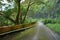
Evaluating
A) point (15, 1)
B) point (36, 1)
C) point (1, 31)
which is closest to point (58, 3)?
point (36, 1)

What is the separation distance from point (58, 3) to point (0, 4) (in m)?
49.6

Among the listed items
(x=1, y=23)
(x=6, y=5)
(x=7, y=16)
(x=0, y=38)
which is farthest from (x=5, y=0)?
(x=0, y=38)

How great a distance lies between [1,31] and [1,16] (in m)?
11.9

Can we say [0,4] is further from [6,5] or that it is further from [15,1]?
[15,1]

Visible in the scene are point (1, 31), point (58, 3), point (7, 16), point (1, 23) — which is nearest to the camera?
point (1, 31)

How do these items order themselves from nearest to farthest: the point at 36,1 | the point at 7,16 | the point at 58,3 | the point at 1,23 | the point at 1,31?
the point at 1,31, the point at 1,23, the point at 7,16, the point at 36,1, the point at 58,3

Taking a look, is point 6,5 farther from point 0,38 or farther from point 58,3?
point 58,3

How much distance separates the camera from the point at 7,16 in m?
28.1

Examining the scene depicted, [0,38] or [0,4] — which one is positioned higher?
[0,4]

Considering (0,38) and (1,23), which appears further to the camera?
(1,23)

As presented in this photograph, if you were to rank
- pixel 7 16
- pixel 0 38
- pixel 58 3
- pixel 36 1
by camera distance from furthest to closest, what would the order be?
pixel 58 3
pixel 36 1
pixel 7 16
pixel 0 38

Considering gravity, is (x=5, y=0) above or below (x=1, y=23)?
Result: above

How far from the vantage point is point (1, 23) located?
1032 inches

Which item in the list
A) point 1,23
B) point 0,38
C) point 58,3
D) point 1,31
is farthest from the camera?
point 58,3
